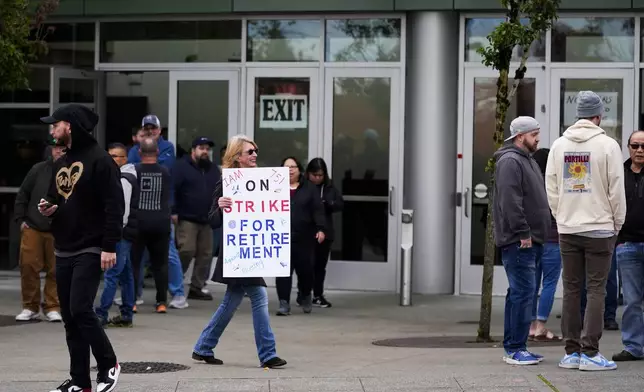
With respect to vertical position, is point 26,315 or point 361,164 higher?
point 361,164

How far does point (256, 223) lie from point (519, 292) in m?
2.14

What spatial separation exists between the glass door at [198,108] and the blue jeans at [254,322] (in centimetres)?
721

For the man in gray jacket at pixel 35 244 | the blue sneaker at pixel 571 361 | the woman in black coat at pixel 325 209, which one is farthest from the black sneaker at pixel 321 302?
the blue sneaker at pixel 571 361

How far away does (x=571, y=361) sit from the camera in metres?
9.49

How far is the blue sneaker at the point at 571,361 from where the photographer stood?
31.1 ft

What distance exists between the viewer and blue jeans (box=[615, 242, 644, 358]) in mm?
10039

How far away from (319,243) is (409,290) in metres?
1.24

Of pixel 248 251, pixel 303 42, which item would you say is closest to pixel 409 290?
pixel 303 42

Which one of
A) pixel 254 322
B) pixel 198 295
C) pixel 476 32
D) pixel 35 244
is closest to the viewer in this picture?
pixel 254 322

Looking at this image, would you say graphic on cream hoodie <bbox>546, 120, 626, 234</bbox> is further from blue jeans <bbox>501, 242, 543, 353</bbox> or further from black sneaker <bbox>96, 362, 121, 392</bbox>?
black sneaker <bbox>96, 362, 121, 392</bbox>

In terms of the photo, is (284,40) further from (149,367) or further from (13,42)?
(149,367)

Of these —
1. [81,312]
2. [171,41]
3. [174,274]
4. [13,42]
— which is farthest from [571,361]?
[171,41]

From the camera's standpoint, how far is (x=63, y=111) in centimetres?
848

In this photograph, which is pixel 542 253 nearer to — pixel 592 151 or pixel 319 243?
Result: pixel 592 151
